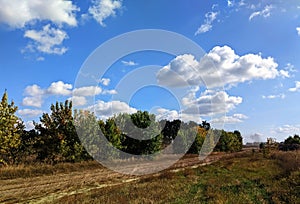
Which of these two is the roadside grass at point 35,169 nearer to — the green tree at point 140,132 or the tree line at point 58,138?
the tree line at point 58,138

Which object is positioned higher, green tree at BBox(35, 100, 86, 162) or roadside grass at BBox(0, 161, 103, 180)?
green tree at BBox(35, 100, 86, 162)

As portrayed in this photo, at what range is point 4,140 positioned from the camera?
29.7m

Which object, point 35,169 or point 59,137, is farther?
point 59,137

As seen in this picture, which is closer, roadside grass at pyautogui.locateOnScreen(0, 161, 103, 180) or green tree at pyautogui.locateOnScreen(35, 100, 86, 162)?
roadside grass at pyautogui.locateOnScreen(0, 161, 103, 180)

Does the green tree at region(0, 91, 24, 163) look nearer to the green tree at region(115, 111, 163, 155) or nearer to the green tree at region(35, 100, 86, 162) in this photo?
the green tree at region(35, 100, 86, 162)

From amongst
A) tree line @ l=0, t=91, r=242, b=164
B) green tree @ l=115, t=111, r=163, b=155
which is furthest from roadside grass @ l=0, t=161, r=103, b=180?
green tree @ l=115, t=111, r=163, b=155

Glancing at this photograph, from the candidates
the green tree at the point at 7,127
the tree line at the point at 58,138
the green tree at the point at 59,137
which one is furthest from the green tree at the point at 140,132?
the green tree at the point at 7,127

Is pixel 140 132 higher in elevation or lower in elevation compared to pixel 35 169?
higher

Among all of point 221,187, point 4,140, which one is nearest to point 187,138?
point 4,140

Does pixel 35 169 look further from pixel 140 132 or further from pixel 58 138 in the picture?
pixel 140 132

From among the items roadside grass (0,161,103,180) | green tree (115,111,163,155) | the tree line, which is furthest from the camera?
green tree (115,111,163,155)

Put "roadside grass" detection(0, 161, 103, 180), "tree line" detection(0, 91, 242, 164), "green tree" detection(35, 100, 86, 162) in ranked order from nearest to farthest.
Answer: "roadside grass" detection(0, 161, 103, 180) < "tree line" detection(0, 91, 242, 164) < "green tree" detection(35, 100, 86, 162)

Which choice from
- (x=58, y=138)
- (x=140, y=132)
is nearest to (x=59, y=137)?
(x=58, y=138)

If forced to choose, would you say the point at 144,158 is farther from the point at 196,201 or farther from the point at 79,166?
the point at 196,201
